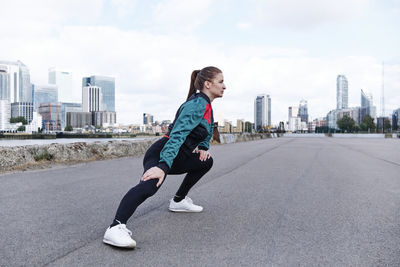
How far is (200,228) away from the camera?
3207 millimetres

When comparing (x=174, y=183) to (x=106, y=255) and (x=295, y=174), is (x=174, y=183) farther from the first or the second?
(x=106, y=255)

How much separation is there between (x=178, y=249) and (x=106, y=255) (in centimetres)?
54

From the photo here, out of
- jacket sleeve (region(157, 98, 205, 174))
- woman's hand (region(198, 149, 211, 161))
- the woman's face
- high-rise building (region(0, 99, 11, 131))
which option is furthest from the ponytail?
high-rise building (region(0, 99, 11, 131))

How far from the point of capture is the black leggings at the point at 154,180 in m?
2.69

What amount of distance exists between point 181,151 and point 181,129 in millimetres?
339

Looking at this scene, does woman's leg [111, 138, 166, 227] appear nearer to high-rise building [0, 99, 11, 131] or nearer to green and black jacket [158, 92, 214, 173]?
green and black jacket [158, 92, 214, 173]

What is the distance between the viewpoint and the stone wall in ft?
25.8

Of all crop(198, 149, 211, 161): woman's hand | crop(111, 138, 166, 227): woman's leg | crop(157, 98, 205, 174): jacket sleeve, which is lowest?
crop(111, 138, 166, 227): woman's leg

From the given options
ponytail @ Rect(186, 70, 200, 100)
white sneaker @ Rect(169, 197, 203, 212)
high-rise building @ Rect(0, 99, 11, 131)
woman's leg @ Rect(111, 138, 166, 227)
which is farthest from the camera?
high-rise building @ Rect(0, 99, 11, 131)

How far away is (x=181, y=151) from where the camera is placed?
3113 mm

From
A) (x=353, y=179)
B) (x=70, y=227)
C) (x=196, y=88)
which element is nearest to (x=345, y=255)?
(x=196, y=88)

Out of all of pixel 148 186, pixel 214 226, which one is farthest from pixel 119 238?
pixel 214 226

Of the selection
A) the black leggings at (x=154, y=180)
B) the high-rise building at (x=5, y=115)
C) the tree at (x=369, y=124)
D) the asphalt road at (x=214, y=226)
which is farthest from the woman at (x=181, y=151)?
the high-rise building at (x=5, y=115)

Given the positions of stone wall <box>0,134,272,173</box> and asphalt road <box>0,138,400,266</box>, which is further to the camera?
stone wall <box>0,134,272,173</box>
